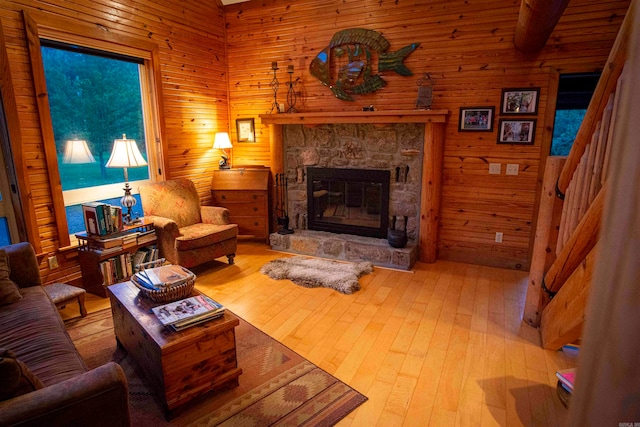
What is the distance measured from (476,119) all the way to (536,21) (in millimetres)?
1445

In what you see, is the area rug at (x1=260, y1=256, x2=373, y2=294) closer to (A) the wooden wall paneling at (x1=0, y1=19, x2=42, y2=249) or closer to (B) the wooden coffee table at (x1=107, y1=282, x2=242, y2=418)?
(B) the wooden coffee table at (x1=107, y1=282, x2=242, y2=418)

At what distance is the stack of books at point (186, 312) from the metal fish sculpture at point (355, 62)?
3257mm

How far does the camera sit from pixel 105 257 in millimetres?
3365

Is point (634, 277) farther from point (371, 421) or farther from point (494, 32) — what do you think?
point (494, 32)

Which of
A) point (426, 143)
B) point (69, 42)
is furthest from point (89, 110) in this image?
point (426, 143)

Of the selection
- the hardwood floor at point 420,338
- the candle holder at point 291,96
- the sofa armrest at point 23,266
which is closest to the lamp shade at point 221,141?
the candle holder at point 291,96

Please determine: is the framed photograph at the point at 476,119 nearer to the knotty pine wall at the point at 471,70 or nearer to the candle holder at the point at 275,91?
the knotty pine wall at the point at 471,70

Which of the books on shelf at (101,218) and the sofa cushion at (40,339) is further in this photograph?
the books on shelf at (101,218)

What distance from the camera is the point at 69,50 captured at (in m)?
3.56

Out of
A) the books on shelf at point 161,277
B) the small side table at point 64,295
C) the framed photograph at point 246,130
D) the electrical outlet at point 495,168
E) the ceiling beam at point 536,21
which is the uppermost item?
the ceiling beam at point 536,21

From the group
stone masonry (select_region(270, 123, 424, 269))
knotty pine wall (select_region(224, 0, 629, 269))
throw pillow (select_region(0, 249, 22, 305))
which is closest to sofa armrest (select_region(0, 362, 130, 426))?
throw pillow (select_region(0, 249, 22, 305))

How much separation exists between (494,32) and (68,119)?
429 cm

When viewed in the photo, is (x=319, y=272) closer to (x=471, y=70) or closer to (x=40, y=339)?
(x=40, y=339)

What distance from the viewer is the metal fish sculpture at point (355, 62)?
4.27 m
